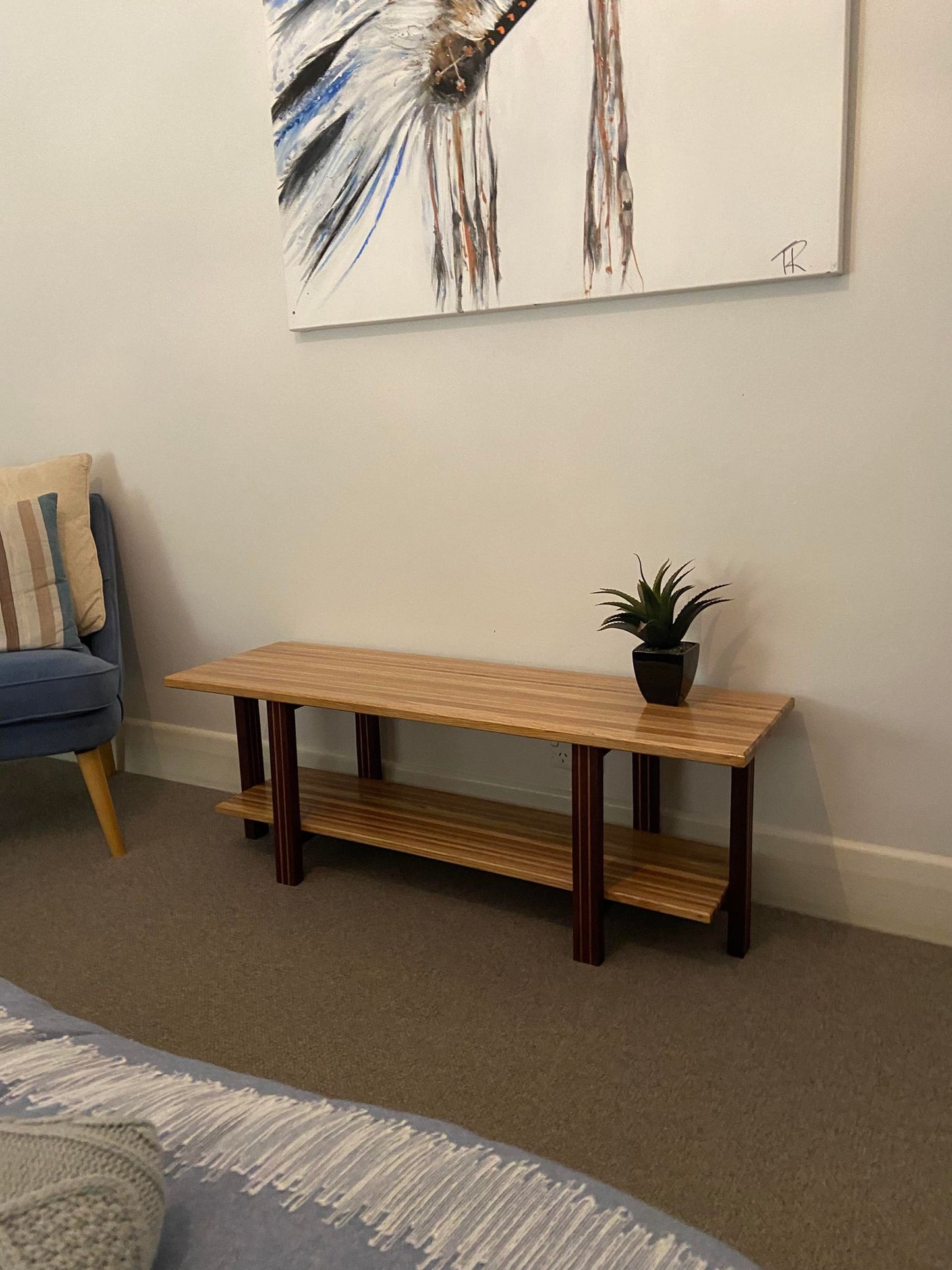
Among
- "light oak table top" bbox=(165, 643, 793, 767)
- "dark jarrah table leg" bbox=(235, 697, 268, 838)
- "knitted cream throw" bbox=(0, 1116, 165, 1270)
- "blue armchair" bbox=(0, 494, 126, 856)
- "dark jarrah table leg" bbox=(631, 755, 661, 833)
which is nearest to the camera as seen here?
"knitted cream throw" bbox=(0, 1116, 165, 1270)

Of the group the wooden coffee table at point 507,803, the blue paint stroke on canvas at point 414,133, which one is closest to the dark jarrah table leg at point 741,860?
the wooden coffee table at point 507,803

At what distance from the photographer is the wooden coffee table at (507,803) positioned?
1.81 meters

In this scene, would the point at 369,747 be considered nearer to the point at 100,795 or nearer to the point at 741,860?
the point at 100,795

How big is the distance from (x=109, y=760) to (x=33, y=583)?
660 millimetres

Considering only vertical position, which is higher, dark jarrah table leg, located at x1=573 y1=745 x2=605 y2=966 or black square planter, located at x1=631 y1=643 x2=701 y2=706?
black square planter, located at x1=631 y1=643 x2=701 y2=706

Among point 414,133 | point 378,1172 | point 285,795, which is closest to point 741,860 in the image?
point 285,795

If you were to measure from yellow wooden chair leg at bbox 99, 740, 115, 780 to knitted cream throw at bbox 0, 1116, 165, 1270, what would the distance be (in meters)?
2.57

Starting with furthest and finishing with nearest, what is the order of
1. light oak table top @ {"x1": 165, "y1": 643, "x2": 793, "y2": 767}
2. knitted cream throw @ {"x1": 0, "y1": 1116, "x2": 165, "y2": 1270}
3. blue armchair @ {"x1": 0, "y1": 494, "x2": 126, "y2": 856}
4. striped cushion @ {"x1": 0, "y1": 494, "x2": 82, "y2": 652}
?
striped cushion @ {"x1": 0, "y1": 494, "x2": 82, "y2": 652}, blue armchair @ {"x1": 0, "y1": 494, "x2": 126, "y2": 856}, light oak table top @ {"x1": 165, "y1": 643, "x2": 793, "y2": 767}, knitted cream throw @ {"x1": 0, "y1": 1116, "x2": 165, "y2": 1270}

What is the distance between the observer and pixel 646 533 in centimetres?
209

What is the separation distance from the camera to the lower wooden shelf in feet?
6.14

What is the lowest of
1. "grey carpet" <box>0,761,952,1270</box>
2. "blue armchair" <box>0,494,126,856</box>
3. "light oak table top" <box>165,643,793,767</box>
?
"grey carpet" <box>0,761,952,1270</box>

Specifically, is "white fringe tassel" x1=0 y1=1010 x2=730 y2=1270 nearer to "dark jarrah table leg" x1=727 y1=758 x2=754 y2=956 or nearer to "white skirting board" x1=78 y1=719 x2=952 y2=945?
"dark jarrah table leg" x1=727 y1=758 x2=754 y2=956
